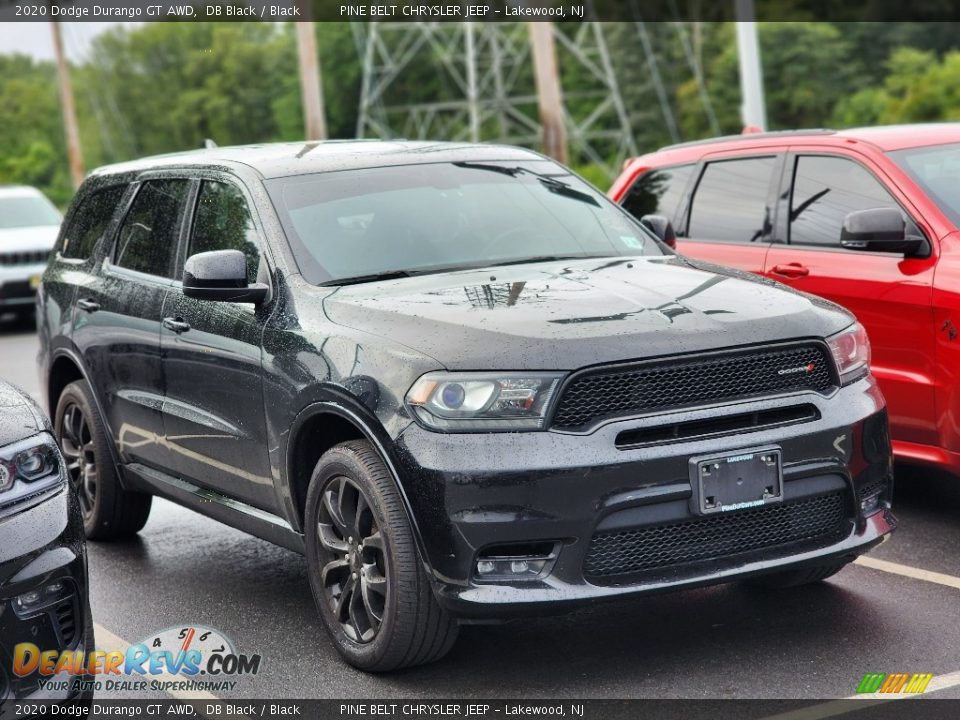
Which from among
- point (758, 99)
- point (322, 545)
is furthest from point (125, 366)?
point (758, 99)

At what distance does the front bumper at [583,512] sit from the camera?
4.49m

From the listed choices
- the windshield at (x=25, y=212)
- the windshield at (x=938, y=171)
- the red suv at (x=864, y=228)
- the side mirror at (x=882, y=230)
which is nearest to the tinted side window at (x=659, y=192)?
the red suv at (x=864, y=228)

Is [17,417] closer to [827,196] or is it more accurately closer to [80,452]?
[80,452]

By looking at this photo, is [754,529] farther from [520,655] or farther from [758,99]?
[758,99]

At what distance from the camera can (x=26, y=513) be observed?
408 cm

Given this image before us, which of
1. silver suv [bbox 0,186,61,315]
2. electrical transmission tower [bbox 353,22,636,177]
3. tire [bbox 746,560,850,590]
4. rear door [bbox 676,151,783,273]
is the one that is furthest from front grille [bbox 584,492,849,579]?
electrical transmission tower [bbox 353,22,636,177]

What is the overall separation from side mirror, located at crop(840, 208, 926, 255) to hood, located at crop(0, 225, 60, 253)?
15.0 meters

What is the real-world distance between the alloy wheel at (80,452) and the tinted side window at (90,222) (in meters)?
0.80

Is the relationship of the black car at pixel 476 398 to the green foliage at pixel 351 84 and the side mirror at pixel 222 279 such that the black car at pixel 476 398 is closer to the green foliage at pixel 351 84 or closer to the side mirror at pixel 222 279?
the side mirror at pixel 222 279

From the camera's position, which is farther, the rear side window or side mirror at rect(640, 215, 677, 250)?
side mirror at rect(640, 215, 677, 250)

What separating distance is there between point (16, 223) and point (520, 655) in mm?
17657

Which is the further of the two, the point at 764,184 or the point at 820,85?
the point at 820,85

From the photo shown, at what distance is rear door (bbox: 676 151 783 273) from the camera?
7914 millimetres

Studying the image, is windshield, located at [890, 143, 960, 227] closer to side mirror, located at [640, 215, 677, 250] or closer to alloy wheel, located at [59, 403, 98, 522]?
side mirror, located at [640, 215, 677, 250]
